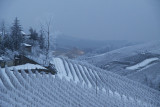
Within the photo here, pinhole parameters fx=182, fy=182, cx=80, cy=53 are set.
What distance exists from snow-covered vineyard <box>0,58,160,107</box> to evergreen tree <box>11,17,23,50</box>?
17.9 ft

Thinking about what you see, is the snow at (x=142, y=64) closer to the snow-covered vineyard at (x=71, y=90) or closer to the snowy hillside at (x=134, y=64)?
the snowy hillside at (x=134, y=64)

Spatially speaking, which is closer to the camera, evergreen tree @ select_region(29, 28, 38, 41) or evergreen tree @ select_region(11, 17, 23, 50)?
evergreen tree @ select_region(11, 17, 23, 50)

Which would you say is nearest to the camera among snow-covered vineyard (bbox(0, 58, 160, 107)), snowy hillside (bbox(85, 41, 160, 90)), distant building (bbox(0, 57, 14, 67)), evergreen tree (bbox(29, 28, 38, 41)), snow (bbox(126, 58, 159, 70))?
snow-covered vineyard (bbox(0, 58, 160, 107))

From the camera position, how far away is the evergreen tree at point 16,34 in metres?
14.3

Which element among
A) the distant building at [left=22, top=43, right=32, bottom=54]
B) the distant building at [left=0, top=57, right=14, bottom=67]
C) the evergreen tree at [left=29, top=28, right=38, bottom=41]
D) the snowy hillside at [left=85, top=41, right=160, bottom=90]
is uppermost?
the evergreen tree at [left=29, top=28, right=38, bottom=41]

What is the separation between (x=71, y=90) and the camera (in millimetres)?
7188

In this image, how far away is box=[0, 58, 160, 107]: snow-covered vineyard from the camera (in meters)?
5.66

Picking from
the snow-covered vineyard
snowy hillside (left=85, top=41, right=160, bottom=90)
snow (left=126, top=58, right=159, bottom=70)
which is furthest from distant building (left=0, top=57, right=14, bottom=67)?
snow (left=126, top=58, right=159, bottom=70)

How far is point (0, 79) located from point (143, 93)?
667cm

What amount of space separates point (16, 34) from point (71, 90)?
9603 mm

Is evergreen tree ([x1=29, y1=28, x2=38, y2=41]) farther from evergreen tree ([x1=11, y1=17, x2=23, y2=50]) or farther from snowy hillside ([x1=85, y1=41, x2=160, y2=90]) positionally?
snowy hillside ([x1=85, y1=41, x2=160, y2=90])

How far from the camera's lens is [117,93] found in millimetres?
8250

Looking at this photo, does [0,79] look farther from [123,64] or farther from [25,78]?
[123,64]

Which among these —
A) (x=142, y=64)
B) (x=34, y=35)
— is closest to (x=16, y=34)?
(x=34, y=35)
